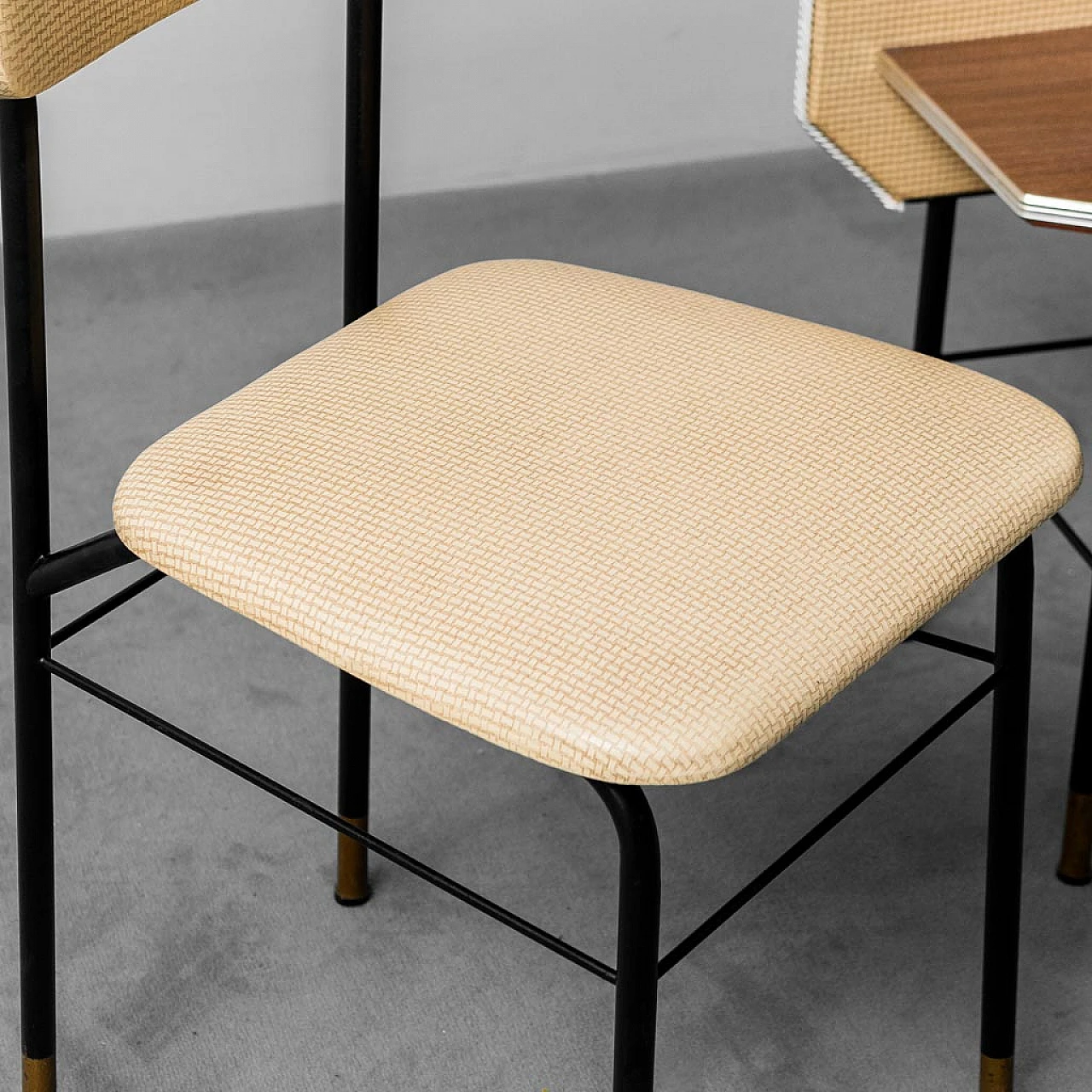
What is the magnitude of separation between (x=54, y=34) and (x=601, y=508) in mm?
357

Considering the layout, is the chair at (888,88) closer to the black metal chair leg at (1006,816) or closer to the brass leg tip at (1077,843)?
the brass leg tip at (1077,843)

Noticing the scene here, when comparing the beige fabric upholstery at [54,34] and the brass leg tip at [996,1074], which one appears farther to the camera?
the brass leg tip at [996,1074]

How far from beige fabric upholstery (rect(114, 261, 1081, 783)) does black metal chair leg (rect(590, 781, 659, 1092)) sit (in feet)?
0.12

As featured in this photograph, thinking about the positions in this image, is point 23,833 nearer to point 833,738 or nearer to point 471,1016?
point 471,1016

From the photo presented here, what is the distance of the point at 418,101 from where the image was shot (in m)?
2.66

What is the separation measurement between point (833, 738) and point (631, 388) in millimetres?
679

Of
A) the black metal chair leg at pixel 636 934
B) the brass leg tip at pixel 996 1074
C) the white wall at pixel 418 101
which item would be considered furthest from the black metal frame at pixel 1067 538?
the white wall at pixel 418 101

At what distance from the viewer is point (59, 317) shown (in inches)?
90.0

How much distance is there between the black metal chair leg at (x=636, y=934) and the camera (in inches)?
30.3

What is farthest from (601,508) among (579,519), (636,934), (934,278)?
(934,278)

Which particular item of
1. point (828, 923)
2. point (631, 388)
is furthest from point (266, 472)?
point (828, 923)

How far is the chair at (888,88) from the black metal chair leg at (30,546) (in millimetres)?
545

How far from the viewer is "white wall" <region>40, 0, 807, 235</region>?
99.0 inches

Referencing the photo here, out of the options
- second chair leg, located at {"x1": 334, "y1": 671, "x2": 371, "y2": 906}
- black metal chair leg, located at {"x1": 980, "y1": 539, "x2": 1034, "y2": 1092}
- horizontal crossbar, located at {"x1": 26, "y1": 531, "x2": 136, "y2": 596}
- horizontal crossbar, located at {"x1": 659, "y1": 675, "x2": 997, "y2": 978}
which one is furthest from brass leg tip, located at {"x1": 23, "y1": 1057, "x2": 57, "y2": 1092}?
black metal chair leg, located at {"x1": 980, "y1": 539, "x2": 1034, "y2": 1092}
